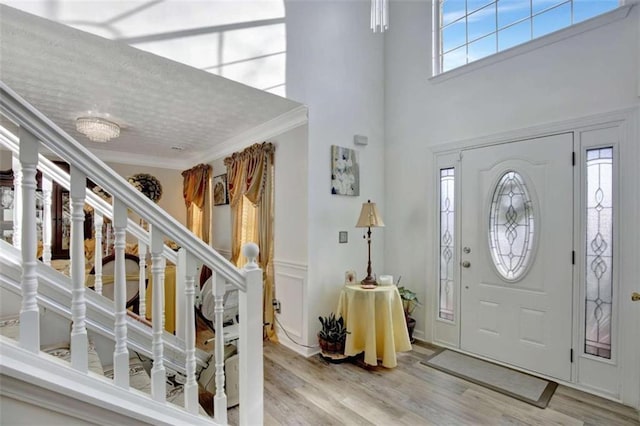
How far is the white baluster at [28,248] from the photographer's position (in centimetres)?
97

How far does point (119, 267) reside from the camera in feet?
3.90

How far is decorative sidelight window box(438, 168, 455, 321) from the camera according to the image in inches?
128

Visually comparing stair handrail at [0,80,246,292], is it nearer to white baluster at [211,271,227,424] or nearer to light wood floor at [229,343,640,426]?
white baluster at [211,271,227,424]

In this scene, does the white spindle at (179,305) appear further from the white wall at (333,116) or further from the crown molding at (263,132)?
the crown molding at (263,132)

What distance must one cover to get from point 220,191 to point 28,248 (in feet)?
12.5

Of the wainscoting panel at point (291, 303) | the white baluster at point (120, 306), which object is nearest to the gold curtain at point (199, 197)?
the wainscoting panel at point (291, 303)

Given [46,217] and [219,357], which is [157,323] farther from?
[46,217]

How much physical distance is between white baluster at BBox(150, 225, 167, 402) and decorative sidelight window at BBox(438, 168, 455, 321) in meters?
2.82

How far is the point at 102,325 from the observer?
1.80m

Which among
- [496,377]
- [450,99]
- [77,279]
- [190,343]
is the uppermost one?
[450,99]

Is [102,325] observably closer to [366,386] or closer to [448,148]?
[366,386]

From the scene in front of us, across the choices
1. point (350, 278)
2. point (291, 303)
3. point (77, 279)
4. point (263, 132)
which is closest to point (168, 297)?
point (291, 303)

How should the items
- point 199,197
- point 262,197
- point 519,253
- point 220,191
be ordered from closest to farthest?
1. point 519,253
2. point 262,197
3. point 220,191
4. point 199,197

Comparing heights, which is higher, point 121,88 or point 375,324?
point 121,88
